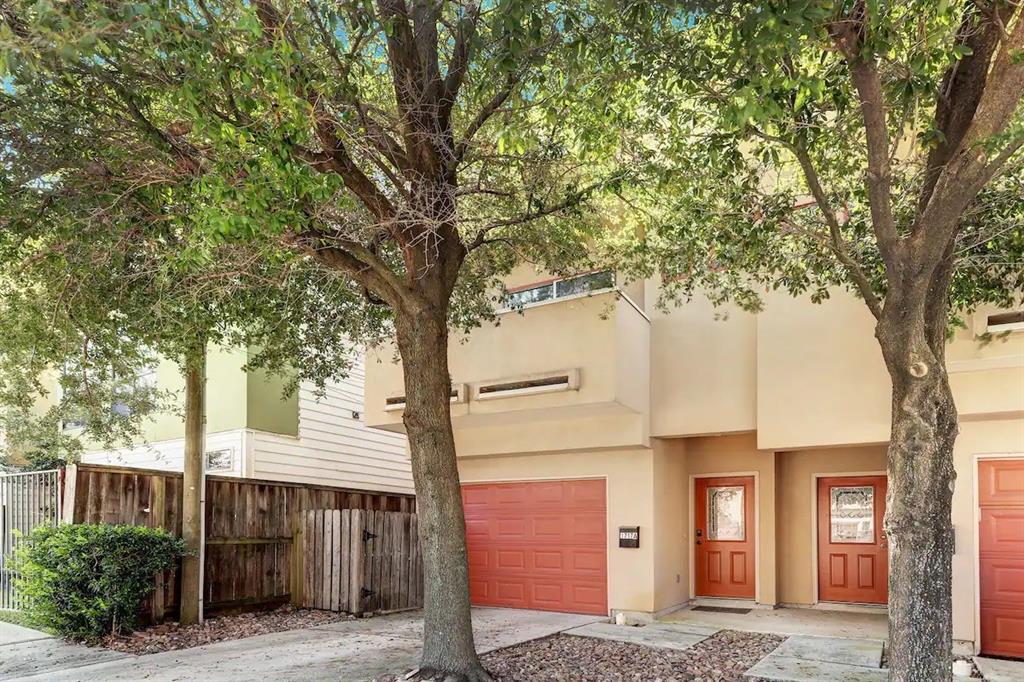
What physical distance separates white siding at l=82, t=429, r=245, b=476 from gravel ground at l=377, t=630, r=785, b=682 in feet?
24.8

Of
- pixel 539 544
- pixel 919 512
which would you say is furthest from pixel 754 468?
pixel 919 512

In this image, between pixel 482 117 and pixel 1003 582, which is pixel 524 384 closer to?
pixel 482 117

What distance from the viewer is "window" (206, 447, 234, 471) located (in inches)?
561

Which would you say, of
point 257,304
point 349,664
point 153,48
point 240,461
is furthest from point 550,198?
point 240,461

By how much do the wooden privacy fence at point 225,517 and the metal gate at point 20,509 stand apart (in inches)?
17.5

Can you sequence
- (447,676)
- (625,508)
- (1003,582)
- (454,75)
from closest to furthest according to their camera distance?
1. (447,676)
2. (454,75)
3. (1003,582)
4. (625,508)

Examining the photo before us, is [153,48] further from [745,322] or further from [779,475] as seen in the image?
[779,475]

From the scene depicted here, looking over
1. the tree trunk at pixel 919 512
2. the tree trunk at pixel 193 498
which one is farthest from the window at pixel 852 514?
the tree trunk at pixel 193 498

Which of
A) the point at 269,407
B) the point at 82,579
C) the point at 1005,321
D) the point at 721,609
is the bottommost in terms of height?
the point at 721,609

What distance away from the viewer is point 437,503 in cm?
688

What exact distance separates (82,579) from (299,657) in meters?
2.56

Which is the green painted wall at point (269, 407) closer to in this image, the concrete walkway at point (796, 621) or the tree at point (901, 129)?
the concrete walkway at point (796, 621)

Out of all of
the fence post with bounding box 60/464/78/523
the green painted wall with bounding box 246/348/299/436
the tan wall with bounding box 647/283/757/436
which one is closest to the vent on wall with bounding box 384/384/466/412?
the tan wall with bounding box 647/283/757/436

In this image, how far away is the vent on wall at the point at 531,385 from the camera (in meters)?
10.2
